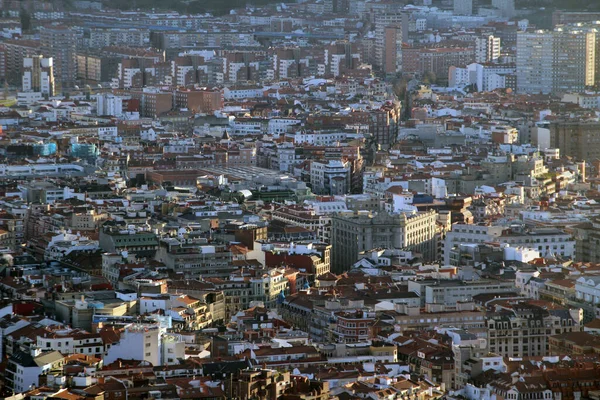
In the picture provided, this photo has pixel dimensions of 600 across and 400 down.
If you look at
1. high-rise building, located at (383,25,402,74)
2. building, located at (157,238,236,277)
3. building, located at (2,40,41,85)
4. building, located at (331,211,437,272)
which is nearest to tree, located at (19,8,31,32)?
building, located at (2,40,41,85)

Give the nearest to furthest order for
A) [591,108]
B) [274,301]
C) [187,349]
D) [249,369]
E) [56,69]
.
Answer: [249,369] → [187,349] → [274,301] → [591,108] → [56,69]

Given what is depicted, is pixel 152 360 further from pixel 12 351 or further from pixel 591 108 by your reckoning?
pixel 591 108

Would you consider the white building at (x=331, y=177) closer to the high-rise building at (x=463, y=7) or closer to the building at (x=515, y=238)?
the building at (x=515, y=238)

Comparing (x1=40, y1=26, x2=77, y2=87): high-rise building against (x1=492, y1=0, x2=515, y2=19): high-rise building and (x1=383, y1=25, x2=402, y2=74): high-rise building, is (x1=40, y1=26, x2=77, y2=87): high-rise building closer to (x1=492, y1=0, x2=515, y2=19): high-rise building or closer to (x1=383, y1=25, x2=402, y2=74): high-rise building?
(x1=383, y1=25, x2=402, y2=74): high-rise building

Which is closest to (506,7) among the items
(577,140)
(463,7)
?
(463,7)

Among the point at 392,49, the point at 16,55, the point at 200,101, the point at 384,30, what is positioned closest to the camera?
the point at 200,101

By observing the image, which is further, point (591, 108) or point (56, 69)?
point (56, 69)

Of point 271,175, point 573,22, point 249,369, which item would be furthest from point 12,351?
point 573,22

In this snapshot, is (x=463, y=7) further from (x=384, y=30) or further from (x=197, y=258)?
(x=197, y=258)
